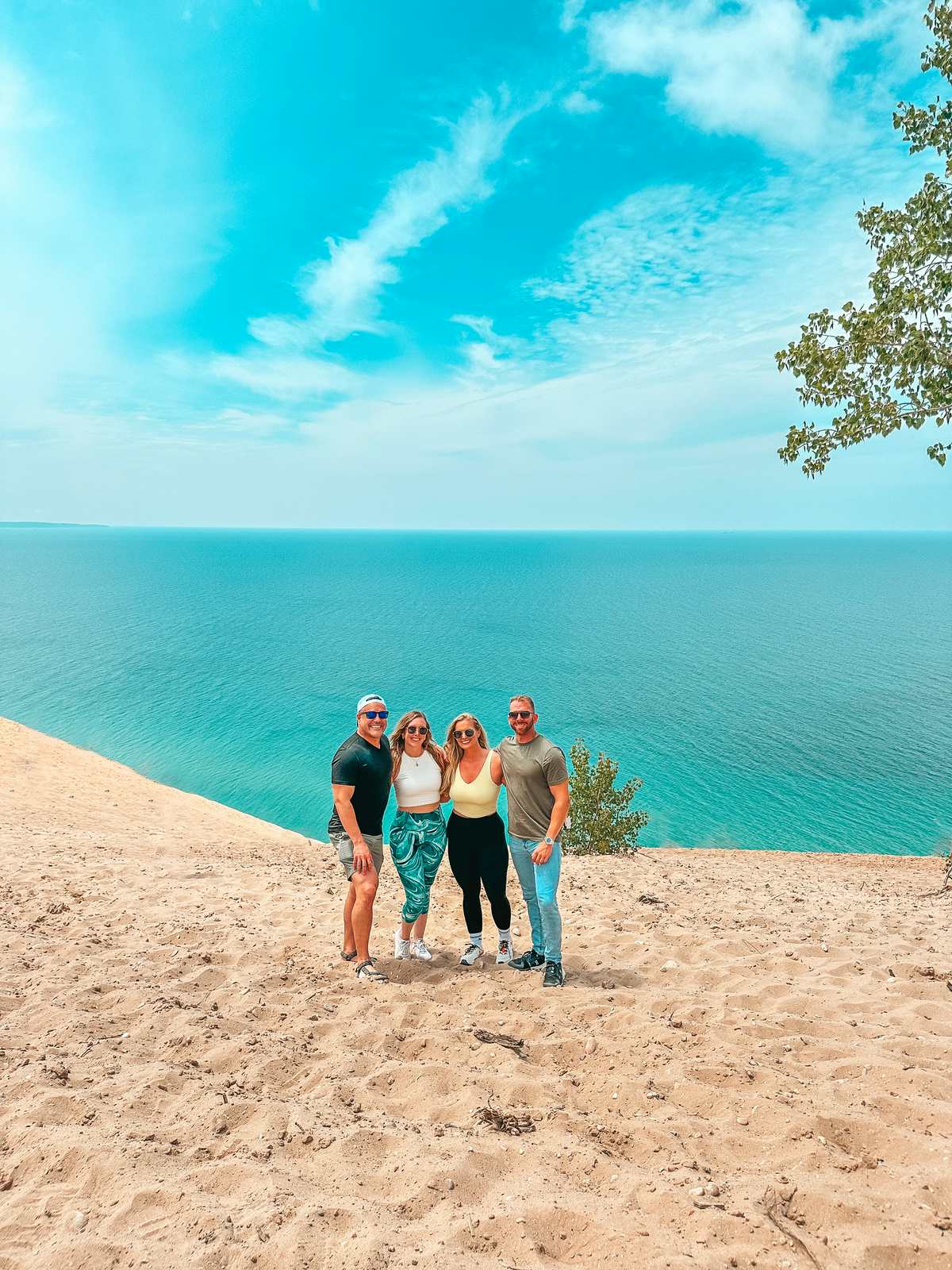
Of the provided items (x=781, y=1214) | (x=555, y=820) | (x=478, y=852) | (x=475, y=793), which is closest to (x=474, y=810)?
(x=475, y=793)

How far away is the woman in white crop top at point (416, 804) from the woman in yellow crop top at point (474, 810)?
0.41ft

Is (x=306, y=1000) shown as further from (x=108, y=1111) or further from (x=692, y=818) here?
(x=692, y=818)

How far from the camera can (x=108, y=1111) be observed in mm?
4426

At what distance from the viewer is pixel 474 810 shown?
259 inches

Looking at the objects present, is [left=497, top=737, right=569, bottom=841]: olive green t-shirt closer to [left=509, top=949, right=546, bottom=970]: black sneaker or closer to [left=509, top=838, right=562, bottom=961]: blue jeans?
[left=509, top=838, right=562, bottom=961]: blue jeans

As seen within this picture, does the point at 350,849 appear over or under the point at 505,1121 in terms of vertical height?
over

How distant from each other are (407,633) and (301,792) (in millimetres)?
51422

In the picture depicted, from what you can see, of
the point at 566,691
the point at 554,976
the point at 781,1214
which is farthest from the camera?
the point at 566,691

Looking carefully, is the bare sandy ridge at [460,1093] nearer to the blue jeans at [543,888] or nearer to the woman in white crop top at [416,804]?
the blue jeans at [543,888]

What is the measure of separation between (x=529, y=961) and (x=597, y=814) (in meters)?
13.6

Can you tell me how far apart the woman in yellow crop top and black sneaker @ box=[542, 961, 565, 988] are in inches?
30.7

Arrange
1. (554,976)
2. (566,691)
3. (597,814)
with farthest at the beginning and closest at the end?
(566,691), (597,814), (554,976)

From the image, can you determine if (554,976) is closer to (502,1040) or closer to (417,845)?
(502,1040)

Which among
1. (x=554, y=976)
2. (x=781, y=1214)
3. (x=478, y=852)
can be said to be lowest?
(x=554, y=976)
